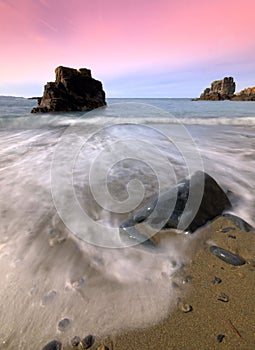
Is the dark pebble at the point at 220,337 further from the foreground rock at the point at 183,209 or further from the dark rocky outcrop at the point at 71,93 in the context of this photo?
the dark rocky outcrop at the point at 71,93

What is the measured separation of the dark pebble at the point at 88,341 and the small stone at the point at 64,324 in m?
0.16

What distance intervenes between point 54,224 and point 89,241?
0.60m

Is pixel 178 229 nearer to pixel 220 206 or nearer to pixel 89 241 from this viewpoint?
pixel 220 206

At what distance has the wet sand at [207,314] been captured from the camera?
122 cm

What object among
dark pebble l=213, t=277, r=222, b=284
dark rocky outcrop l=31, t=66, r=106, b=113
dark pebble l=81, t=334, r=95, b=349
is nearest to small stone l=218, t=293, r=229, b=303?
dark pebble l=213, t=277, r=222, b=284

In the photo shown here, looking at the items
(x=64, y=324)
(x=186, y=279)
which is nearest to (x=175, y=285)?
(x=186, y=279)

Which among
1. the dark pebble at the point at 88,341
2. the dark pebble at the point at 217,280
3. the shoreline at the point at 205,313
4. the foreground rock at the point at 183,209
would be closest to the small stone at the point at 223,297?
the shoreline at the point at 205,313

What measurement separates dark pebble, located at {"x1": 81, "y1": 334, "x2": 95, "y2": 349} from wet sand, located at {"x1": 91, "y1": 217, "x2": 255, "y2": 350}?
0.10m

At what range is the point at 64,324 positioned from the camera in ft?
4.42

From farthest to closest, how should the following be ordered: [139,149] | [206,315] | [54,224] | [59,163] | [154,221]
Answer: [139,149] → [59,163] → [54,224] → [154,221] → [206,315]

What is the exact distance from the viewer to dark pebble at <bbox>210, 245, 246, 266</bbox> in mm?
1799

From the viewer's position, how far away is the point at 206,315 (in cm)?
136

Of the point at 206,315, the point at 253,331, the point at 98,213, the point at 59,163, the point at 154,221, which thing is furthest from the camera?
the point at 59,163

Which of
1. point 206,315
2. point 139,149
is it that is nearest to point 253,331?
point 206,315
